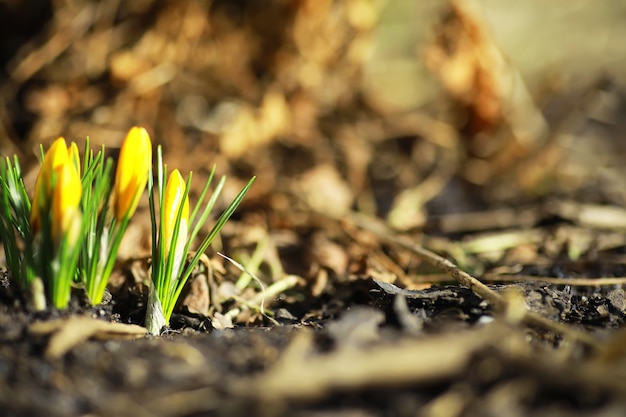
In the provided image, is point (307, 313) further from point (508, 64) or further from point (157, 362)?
point (508, 64)

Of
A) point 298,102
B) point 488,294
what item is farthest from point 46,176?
point 298,102

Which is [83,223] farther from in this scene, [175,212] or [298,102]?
[298,102]

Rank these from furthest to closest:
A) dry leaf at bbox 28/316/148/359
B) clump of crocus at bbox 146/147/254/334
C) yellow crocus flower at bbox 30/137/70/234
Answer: clump of crocus at bbox 146/147/254/334
yellow crocus flower at bbox 30/137/70/234
dry leaf at bbox 28/316/148/359

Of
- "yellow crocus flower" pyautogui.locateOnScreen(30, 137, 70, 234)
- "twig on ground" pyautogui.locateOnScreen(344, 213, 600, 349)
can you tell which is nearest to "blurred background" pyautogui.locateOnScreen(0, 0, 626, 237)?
"twig on ground" pyautogui.locateOnScreen(344, 213, 600, 349)

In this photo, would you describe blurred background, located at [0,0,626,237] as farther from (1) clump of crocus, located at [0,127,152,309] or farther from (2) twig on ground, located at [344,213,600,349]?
(1) clump of crocus, located at [0,127,152,309]

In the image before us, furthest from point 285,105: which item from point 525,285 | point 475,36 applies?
point 525,285

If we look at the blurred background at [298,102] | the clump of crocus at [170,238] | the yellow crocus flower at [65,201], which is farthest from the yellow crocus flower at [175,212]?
the blurred background at [298,102]
